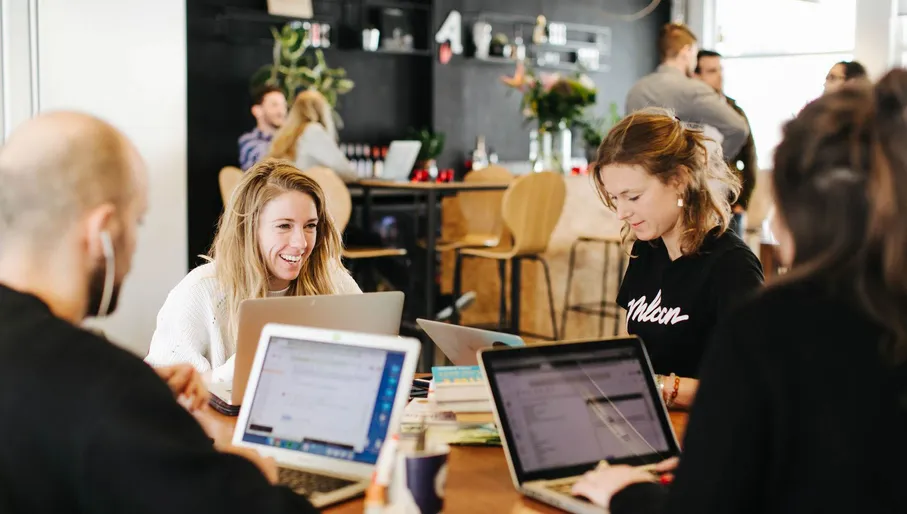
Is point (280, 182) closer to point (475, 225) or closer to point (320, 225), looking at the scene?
point (320, 225)

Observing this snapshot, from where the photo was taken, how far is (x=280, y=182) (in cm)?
255

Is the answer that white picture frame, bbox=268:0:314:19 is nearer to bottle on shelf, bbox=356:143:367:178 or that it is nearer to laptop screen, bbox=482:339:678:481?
bottle on shelf, bbox=356:143:367:178

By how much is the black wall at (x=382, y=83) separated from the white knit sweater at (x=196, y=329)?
13.6ft

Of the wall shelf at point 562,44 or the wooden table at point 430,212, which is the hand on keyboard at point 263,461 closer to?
the wooden table at point 430,212

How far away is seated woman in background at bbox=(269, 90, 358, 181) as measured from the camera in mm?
5711

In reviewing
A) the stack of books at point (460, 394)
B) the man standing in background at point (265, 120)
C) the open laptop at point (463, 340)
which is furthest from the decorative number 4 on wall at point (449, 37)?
the stack of books at point (460, 394)

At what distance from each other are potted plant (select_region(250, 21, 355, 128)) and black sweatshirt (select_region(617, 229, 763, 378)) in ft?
15.1

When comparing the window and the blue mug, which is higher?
the window

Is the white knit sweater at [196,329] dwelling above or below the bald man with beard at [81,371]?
below

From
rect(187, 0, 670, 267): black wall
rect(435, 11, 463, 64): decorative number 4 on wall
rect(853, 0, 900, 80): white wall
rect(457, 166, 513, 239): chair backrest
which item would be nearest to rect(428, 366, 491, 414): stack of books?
rect(457, 166, 513, 239): chair backrest

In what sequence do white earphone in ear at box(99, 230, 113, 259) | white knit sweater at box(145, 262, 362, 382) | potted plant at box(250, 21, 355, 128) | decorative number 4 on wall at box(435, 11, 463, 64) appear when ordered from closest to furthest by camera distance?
1. white earphone in ear at box(99, 230, 113, 259)
2. white knit sweater at box(145, 262, 362, 382)
3. potted plant at box(250, 21, 355, 128)
4. decorative number 4 on wall at box(435, 11, 463, 64)

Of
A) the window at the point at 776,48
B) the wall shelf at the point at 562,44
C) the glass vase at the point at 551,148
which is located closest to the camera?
the glass vase at the point at 551,148

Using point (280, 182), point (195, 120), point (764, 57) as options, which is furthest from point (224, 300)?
point (764, 57)

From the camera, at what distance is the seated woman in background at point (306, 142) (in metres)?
5.71
